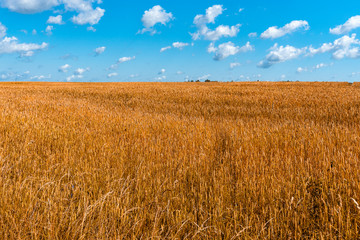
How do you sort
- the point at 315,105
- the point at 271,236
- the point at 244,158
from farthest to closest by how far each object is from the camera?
the point at 315,105, the point at 244,158, the point at 271,236

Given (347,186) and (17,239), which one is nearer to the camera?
(17,239)

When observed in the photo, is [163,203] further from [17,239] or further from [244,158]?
[244,158]

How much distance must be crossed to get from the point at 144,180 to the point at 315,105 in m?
8.99

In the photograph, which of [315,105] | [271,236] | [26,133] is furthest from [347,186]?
[315,105]

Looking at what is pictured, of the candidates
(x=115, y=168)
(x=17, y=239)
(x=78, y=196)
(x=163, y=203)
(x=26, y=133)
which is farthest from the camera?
(x=26, y=133)

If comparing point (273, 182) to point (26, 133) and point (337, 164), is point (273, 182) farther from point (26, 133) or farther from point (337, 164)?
point (26, 133)

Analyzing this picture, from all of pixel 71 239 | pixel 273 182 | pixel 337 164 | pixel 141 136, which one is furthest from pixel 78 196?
pixel 337 164

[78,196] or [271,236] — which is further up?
[78,196]

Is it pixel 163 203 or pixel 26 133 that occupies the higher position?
pixel 26 133

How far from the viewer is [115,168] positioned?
299 cm

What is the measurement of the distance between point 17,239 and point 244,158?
2660mm

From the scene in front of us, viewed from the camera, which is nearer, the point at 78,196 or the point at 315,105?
the point at 78,196

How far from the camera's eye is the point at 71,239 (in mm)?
1736

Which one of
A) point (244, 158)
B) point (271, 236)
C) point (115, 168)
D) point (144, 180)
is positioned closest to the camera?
point (271, 236)
